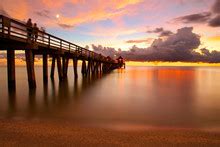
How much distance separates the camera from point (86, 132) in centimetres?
622

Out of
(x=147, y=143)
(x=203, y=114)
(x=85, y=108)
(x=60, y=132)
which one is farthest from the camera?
(x=85, y=108)

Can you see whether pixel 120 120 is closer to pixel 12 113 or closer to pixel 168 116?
pixel 168 116

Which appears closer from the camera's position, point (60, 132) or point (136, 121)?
point (60, 132)

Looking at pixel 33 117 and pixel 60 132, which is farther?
pixel 33 117

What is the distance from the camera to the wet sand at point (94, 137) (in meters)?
5.27

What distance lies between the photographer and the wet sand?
5.27 m

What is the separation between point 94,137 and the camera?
225 inches

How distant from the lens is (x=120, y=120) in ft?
26.9

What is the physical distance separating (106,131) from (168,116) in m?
3.54

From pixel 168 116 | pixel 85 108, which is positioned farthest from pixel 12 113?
pixel 168 116

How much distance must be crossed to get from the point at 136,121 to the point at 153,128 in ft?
3.54

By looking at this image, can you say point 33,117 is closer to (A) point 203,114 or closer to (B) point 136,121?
(B) point 136,121

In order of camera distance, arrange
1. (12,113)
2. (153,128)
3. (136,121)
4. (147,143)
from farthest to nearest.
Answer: (12,113)
(136,121)
(153,128)
(147,143)

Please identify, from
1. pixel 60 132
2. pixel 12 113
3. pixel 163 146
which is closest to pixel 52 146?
Answer: pixel 60 132
